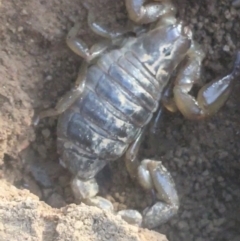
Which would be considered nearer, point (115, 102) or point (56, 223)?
point (56, 223)

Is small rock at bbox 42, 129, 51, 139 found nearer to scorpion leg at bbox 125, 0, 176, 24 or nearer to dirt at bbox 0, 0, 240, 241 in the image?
dirt at bbox 0, 0, 240, 241

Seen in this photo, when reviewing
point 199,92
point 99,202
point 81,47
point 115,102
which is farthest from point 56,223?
point 199,92

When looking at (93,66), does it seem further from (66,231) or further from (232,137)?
(66,231)

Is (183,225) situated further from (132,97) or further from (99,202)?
(132,97)

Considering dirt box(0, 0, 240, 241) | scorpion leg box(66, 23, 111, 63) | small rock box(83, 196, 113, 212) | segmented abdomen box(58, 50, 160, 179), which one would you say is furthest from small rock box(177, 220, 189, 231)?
scorpion leg box(66, 23, 111, 63)

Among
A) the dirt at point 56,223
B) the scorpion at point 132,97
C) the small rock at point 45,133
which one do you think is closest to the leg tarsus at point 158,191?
the scorpion at point 132,97

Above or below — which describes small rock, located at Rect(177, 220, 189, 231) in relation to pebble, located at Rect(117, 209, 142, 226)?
below

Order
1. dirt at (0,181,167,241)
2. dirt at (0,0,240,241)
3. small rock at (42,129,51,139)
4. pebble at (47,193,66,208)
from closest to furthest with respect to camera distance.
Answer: dirt at (0,181,167,241) < dirt at (0,0,240,241) < pebble at (47,193,66,208) < small rock at (42,129,51,139)
